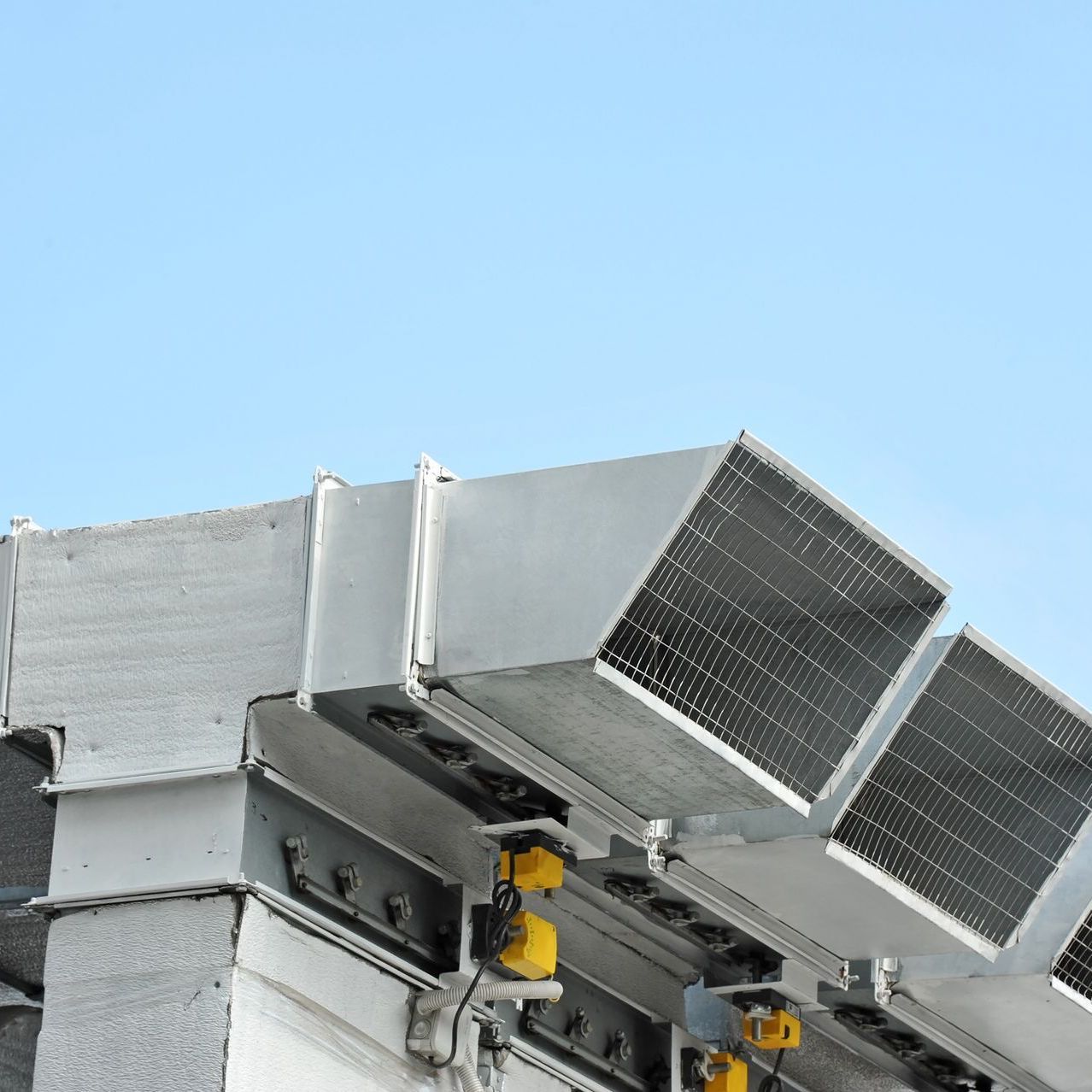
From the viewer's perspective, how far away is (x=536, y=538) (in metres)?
5.95

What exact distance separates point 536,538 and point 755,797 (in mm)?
1041

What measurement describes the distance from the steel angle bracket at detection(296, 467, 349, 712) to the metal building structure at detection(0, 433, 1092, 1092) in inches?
0.4

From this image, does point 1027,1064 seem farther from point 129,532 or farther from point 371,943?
point 129,532

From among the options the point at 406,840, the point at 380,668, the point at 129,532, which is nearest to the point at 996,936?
the point at 406,840

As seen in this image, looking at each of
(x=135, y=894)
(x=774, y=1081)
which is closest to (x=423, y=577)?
(x=135, y=894)

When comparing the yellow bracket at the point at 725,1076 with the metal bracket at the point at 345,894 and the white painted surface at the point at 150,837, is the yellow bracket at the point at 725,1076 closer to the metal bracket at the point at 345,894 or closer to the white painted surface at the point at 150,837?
the metal bracket at the point at 345,894

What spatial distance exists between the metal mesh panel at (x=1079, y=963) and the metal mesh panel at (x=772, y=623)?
230 cm

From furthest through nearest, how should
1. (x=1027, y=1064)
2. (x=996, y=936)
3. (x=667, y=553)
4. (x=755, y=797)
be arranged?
(x=1027, y=1064)
(x=996, y=936)
(x=755, y=797)
(x=667, y=553)

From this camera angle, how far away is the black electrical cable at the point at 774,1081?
832 centimetres

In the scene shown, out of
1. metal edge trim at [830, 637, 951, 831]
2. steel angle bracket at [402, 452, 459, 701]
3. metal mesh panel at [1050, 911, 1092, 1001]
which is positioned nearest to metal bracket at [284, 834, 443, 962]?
steel angle bracket at [402, 452, 459, 701]

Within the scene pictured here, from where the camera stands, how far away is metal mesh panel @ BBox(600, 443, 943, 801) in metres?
5.92

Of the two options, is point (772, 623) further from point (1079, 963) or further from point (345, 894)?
point (1079, 963)

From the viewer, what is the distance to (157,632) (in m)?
6.41

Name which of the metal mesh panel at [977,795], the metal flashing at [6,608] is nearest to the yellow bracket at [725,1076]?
the metal mesh panel at [977,795]
